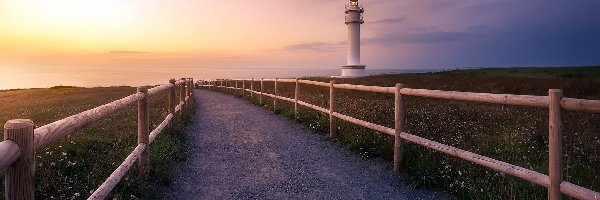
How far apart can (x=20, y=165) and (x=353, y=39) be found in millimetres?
65087

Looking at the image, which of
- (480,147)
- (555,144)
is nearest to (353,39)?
(480,147)

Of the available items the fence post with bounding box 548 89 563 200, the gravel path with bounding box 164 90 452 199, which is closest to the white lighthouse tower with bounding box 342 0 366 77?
the gravel path with bounding box 164 90 452 199

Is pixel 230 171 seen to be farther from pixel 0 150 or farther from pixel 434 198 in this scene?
pixel 0 150

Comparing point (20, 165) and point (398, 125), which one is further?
point (398, 125)

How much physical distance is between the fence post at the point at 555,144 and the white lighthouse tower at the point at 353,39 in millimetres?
62253

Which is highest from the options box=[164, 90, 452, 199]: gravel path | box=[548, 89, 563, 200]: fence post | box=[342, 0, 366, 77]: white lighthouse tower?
box=[342, 0, 366, 77]: white lighthouse tower

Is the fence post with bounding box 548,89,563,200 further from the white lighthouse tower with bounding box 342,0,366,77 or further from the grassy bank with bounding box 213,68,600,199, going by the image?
the white lighthouse tower with bounding box 342,0,366,77

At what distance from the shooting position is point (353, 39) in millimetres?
66500

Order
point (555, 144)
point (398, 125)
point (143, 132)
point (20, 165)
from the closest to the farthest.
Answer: point (20, 165) → point (555, 144) → point (143, 132) → point (398, 125)

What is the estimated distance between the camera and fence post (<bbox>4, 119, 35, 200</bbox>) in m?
2.64

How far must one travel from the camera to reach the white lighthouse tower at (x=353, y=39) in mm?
65562

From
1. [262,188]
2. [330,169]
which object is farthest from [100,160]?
[330,169]

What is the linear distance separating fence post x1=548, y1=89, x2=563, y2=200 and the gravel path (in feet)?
6.22

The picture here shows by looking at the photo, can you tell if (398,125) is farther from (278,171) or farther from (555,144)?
(555,144)
